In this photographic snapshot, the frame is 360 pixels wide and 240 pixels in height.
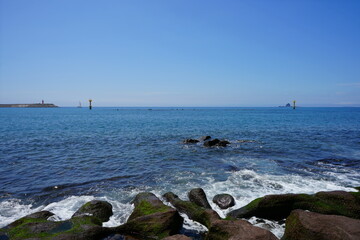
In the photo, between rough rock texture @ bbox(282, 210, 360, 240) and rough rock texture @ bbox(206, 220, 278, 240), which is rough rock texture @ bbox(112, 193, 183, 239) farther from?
rough rock texture @ bbox(282, 210, 360, 240)

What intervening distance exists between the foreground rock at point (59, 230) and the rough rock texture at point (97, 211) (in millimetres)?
1265

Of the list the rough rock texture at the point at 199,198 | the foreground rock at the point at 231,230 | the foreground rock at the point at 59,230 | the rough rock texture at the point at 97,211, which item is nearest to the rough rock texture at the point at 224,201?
the rough rock texture at the point at 199,198

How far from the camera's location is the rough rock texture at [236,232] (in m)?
7.42

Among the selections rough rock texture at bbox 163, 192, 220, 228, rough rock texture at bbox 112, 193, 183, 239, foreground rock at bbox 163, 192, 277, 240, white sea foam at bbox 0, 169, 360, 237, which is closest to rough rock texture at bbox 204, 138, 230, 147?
white sea foam at bbox 0, 169, 360, 237

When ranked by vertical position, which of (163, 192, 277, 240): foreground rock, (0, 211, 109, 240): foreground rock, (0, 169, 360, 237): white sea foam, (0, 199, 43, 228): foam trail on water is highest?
(163, 192, 277, 240): foreground rock

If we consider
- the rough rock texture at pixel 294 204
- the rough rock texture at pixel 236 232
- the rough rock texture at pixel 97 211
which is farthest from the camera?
the rough rock texture at pixel 97 211

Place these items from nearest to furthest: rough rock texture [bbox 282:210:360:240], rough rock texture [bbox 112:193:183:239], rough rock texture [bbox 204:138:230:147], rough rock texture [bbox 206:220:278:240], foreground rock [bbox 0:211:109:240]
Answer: rough rock texture [bbox 282:210:360:240], rough rock texture [bbox 206:220:278:240], foreground rock [bbox 0:211:109:240], rough rock texture [bbox 112:193:183:239], rough rock texture [bbox 204:138:230:147]

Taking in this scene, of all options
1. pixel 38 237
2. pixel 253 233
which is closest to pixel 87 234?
A: pixel 38 237

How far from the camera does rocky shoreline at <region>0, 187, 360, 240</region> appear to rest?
24.7ft

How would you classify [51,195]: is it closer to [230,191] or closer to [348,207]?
[230,191]

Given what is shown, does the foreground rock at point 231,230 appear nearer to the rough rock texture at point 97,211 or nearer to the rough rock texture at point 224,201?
the rough rock texture at point 224,201

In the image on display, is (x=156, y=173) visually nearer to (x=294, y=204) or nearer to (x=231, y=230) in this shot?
(x=294, y=204)

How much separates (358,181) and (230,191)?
969 cm

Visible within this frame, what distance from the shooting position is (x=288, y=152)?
25.5m
